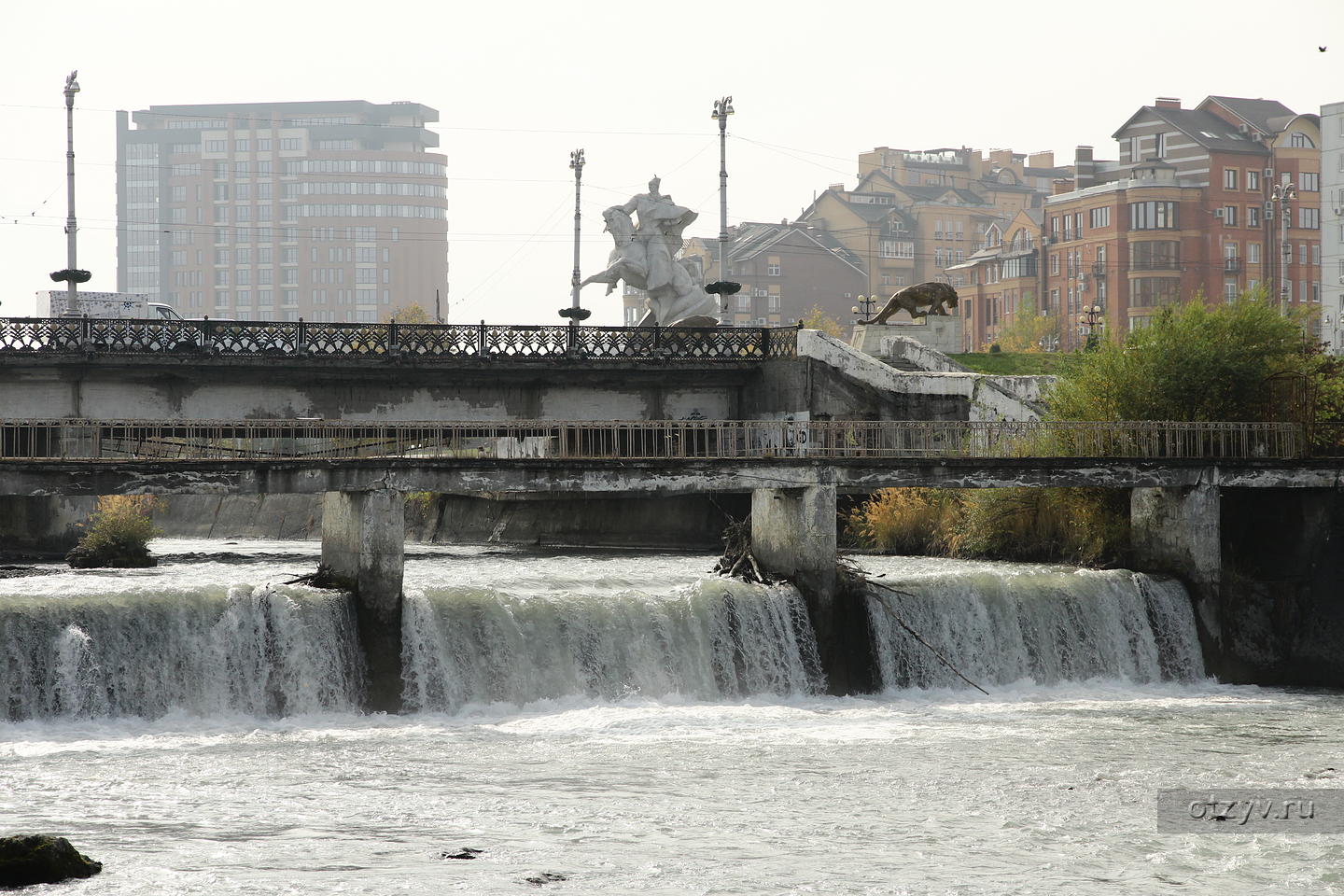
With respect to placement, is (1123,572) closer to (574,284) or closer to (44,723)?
(44,723)

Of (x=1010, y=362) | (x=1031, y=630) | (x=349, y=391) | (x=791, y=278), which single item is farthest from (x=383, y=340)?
(x=791, y=278)

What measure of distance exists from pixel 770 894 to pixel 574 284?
46.9 metres

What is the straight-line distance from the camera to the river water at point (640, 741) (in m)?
18.8

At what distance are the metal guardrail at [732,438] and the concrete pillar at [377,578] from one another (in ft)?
6.63

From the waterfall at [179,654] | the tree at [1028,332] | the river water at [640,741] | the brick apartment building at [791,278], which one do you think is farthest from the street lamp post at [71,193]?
the brick apartment building at [791,278]

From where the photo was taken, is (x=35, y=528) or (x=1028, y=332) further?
(x=1028, y=332)

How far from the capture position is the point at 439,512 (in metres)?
59.4

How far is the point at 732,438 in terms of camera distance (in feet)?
129

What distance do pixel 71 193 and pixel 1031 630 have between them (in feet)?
108

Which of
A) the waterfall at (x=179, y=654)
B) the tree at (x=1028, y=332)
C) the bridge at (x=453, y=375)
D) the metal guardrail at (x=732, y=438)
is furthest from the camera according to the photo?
the tree at (x=1028, y=332)

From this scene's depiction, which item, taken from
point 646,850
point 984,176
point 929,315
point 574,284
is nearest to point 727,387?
point 929,315

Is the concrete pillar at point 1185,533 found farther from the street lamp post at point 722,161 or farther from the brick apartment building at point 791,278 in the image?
the brick apartment building at point 791,278

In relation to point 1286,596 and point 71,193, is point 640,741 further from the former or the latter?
point 71,193

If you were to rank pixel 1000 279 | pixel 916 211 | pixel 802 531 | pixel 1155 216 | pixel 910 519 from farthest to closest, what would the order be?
pixel 916 211 → pixel 1000 279 → pixel 1155 216 → pixel 910 519 → pixel 802 531
